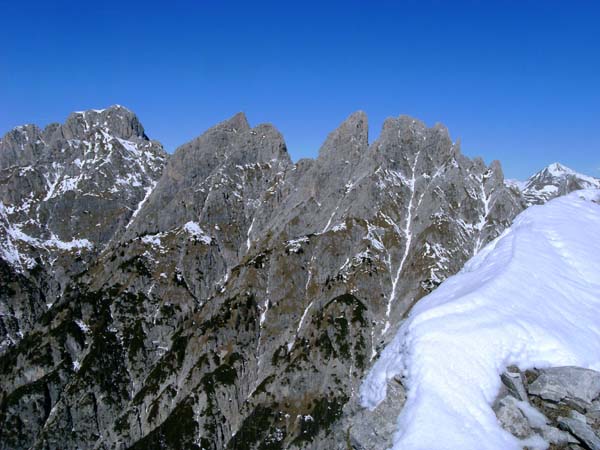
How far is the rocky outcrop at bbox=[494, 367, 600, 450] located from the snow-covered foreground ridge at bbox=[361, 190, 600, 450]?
57 centimetres

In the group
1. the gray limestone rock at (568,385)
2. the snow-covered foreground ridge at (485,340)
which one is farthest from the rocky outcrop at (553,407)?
the snow-covered foreground ridge at (485,340)

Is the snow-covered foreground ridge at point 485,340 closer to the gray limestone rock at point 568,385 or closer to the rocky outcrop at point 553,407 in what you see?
the rocky outcrop at point 553,407

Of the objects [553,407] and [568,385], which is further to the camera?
[568,385]

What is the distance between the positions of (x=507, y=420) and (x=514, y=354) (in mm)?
3721

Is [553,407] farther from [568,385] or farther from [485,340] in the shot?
[485,340]

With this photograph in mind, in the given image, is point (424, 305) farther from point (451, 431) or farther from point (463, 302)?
point (451, 431)

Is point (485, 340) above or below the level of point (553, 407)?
above

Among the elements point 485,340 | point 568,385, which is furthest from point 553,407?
point 485,340

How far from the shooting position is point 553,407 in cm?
2023

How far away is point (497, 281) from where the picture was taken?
2752 cm

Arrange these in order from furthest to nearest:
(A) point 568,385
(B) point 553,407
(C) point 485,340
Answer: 1. (C) point 485,340
2. (A) point 568,385
3. (B) point 553,407

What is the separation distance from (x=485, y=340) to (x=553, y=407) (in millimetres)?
4016

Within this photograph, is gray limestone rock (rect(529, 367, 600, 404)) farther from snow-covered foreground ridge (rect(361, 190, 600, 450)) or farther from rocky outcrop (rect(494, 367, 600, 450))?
snow-covered foreground ridge (rect(361, 190, 600, 450))

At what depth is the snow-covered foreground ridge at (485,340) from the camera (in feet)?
64.5
